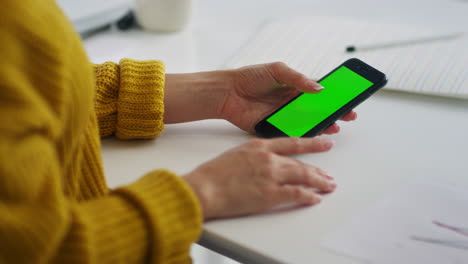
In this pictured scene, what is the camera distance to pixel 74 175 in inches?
19.3

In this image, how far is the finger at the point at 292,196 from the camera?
19.2 inches

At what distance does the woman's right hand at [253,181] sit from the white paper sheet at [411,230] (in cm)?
5

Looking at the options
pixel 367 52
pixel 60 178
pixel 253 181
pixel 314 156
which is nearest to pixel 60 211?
pixel 60 178

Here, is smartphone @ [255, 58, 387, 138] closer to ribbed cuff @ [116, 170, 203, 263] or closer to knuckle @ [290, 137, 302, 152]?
knuckle @ [290, 137, 302, 152]

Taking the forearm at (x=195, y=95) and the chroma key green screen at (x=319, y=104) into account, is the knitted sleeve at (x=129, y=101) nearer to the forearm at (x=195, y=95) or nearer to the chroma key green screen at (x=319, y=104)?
the forearm at (x=195, y=95)

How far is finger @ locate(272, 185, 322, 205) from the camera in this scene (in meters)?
0.49

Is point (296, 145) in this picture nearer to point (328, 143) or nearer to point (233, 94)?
point (328, 143)

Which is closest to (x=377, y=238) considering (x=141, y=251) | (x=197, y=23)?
(x=141, y=251)

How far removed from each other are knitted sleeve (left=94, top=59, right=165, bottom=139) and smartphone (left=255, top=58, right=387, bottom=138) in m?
0.13

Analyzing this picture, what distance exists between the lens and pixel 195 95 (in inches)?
26.1

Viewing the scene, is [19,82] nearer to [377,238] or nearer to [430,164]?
[377,238]

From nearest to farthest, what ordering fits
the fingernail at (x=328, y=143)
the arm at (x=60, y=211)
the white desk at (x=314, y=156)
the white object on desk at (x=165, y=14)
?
the arm at (x=60, y=211) < the white desk at (x=314, y=156) < the fingernail at (x=328, y=143) < the white object on desk at (x=165, y=14)

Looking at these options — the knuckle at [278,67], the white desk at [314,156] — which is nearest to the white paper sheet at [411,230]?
the white desk at [314,156]

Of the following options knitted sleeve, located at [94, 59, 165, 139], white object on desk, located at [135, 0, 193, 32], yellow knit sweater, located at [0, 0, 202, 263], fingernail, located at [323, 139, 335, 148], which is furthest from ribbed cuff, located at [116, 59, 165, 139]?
white object on desk, located at [135, 0, 193, 32]
